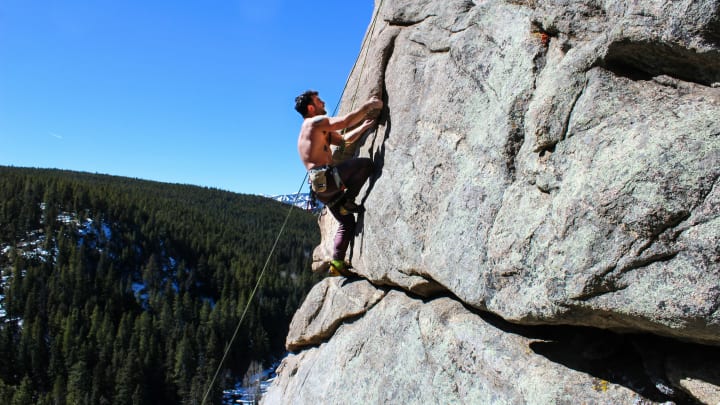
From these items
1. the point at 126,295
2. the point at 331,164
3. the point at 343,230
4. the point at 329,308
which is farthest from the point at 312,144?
the point at 126,295

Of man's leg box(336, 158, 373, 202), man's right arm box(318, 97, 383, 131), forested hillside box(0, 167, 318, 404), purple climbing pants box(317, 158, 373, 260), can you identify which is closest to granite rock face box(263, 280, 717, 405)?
purple climbing pants box(317, 158, 373, 260)

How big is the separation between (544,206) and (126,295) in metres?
106

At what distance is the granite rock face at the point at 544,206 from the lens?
3.59m

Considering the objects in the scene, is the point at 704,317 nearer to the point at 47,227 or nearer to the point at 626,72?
the point at 626,72

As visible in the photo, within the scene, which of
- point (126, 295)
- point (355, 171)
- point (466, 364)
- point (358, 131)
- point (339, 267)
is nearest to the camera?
point (466, 364)

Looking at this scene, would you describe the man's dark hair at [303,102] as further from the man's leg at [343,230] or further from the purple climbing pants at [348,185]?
the man's leg at [343,230]

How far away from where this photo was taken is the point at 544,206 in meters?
4.45

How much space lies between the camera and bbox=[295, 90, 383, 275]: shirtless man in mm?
7531

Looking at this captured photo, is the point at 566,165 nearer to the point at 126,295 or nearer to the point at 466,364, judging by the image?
the point at 466,364

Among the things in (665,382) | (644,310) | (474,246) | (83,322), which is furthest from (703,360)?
(83,322)

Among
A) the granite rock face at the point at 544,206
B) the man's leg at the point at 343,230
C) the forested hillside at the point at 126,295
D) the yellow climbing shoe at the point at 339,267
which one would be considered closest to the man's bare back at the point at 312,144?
the man's leg at the point at 343,230

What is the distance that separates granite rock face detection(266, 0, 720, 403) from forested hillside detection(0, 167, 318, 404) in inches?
2560

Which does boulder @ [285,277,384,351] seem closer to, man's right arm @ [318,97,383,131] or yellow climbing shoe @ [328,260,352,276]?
yellow climbing shoe @ [328,260,352,276]

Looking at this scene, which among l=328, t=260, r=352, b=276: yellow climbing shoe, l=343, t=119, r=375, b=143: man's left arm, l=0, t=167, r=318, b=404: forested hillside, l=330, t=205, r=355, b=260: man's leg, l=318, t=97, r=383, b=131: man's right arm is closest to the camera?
l=318, t=97, r=383, b=131: man's right arm
